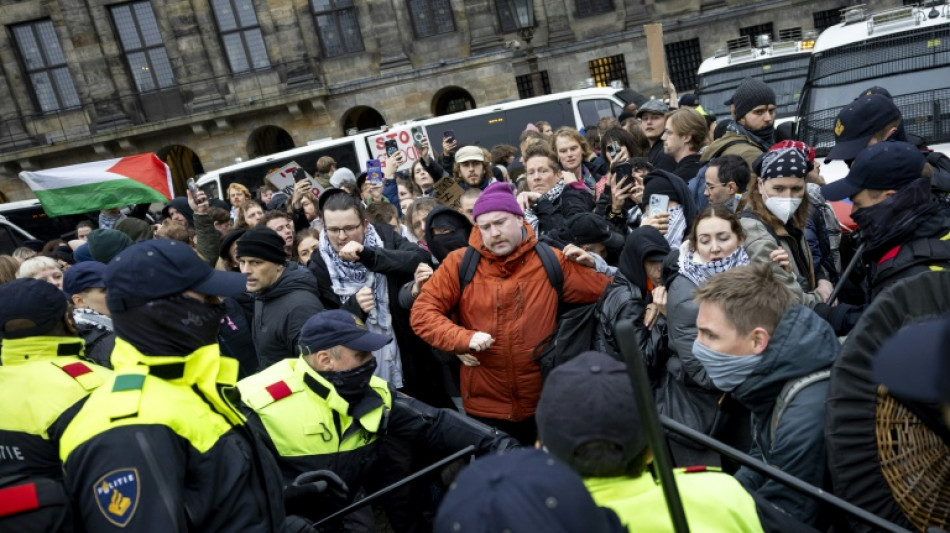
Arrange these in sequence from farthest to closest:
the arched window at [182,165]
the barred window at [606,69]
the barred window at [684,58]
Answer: the arched window at [182,165]
the barred window at [606,69]
the barred window at [684,58]

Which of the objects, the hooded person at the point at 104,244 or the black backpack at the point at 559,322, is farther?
the hooded person at the point at 104,244

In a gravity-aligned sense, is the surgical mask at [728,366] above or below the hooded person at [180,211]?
below

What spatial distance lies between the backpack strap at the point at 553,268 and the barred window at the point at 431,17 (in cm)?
1794

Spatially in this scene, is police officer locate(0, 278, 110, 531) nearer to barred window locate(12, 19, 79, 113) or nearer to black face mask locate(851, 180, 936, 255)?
black face mask locate(851, 180, 936, 255)

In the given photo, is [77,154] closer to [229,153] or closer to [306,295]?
[229,153]

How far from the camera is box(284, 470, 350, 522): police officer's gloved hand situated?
2639mm

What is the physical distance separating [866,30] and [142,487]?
7927mm

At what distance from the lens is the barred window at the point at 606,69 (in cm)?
2030

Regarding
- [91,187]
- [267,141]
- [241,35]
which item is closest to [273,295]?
[91,187]

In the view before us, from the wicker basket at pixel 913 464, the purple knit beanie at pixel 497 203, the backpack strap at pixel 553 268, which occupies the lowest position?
the wicker basket at pixel 913 464

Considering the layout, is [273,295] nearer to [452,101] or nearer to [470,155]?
[470,155]

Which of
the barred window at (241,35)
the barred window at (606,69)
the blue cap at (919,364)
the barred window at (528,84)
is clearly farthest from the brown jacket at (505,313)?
the barred window at (241,35)

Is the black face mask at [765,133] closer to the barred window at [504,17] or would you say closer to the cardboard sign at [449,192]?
the cardboard sign at [449,192]

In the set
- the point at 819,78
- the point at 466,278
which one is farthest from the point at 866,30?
the point at 466,278
